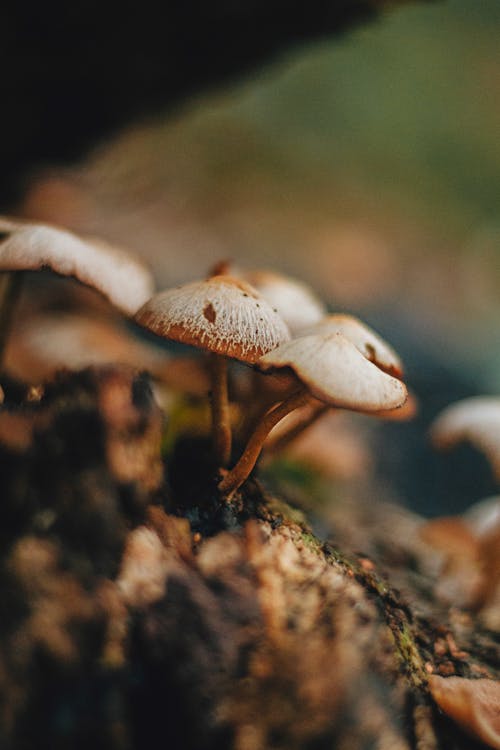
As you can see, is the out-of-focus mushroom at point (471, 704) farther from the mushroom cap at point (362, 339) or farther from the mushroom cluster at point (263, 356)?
the mushroom cap at point (362, 339)

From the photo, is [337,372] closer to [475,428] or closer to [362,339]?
[362,339]

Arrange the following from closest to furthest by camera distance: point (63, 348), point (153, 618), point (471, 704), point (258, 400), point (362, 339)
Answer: point (153, 618)
point (471, 704)
point (362, 339)
point (258, 400)
point (63, 348)

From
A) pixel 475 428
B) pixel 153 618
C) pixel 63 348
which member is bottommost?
pixel 63 348

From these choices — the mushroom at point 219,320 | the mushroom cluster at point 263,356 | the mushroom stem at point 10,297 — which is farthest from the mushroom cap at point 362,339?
the mushroom stem at point 10,297

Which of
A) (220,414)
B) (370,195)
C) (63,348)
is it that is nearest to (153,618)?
(220,414)

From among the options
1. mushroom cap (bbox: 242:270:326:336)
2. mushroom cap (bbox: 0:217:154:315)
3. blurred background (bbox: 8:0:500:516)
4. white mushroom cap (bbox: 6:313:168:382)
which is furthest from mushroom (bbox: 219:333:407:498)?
blurred background (bbox: 8:0:500:516)

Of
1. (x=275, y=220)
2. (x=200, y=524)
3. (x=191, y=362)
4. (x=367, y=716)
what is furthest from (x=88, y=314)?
(x=275, y=220)

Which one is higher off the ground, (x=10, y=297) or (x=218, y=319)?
(x=218, y=319)

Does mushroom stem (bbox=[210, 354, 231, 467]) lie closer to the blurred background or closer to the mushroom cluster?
the mushroom cluster
